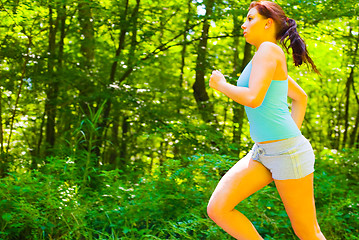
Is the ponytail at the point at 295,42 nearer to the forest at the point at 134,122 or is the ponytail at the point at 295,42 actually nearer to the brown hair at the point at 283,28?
the brown hair at the point at 283,28

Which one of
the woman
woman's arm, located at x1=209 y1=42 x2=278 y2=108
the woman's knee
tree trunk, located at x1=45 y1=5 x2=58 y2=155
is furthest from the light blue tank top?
tree trunk, located at x1=45 y1=5 x2=58 y2=155

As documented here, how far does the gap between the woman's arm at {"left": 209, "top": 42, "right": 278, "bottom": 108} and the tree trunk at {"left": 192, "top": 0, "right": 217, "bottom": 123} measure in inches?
166

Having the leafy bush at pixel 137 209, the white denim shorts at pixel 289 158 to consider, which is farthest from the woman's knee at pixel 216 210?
the leafy bush at pixel 137 209

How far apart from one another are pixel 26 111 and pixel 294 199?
217 inches

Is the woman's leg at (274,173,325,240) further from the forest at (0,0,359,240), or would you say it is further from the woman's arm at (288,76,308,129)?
the forest at (0,0,359,240)

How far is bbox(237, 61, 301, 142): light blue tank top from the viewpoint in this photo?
7.47 feet

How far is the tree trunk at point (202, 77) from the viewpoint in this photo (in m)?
6.78

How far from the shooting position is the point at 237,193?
7.76ft

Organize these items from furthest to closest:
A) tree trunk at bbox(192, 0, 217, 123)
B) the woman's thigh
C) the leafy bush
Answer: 1. tree trunk at bbox(192, 0, 217, 123)
2. the leafy bush
3. the woman's thigh

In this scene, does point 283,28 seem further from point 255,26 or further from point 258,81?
point 258,81

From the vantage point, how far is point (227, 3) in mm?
6406

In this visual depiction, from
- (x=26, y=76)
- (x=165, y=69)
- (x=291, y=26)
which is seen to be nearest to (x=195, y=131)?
(x=26, y=76)

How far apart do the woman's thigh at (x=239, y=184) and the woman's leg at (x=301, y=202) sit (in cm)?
11

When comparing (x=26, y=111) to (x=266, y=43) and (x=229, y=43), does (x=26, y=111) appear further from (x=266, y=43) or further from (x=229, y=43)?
(x=266, y=43)
